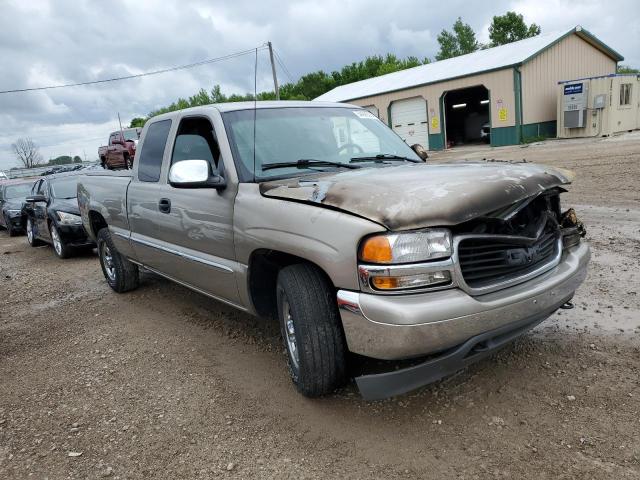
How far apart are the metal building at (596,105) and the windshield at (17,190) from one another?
20.7m

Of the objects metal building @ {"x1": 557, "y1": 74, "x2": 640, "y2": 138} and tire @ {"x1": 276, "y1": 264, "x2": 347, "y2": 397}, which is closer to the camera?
tire @ {"x1": 276, "y1": 264, "x2": 347, "y2": 397}

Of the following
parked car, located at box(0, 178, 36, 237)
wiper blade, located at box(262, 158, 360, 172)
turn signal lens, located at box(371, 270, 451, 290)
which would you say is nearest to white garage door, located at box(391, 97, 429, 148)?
parked car, located at box(0, 178, 36, 237)

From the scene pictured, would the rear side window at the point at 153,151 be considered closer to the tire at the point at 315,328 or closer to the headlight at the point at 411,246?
the tire at the point at 315,328

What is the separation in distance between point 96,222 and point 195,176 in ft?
11.7

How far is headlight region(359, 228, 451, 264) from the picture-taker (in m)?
2.52

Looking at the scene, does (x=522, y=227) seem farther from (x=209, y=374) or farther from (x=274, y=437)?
(x=209, y=374)

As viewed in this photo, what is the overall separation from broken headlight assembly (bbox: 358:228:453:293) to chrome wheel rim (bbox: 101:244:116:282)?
183 inches

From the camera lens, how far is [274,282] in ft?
12.1

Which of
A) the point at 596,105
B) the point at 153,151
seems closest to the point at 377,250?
the point at 153,151

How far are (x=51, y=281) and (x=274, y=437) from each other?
6.08 metres

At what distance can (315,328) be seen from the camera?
9.43 feet

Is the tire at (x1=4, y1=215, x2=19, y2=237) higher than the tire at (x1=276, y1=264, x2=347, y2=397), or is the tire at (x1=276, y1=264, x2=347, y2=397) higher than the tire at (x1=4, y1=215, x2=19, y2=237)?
the tire at (x1=276, y1=264, x2=347, y2=397)

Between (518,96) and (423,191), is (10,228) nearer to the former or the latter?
(423,191)

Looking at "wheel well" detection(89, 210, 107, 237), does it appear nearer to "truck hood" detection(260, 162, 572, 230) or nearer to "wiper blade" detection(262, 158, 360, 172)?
"wiper blade" detection(262, 158, 360, 172)
